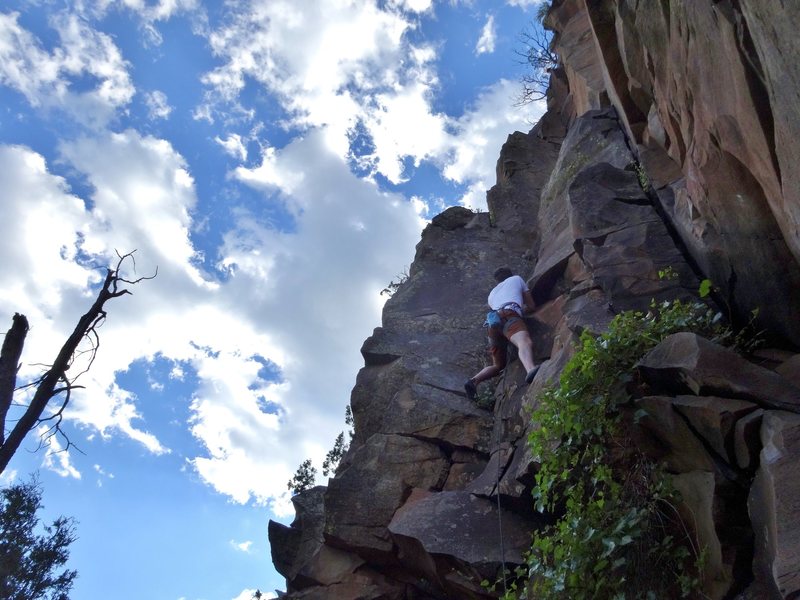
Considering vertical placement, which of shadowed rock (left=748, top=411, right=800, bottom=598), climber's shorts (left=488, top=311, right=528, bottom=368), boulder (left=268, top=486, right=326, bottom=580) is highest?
climber's shorts (left=488, top=311, right=528, bottom=368)

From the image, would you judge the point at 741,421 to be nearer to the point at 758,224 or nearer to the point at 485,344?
the point at 758,224

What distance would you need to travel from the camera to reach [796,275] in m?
6.78

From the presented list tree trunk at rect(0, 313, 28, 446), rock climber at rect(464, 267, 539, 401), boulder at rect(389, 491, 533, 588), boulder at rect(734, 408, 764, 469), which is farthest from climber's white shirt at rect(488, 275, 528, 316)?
tree trunk at rect(0, 313, 28, 446)

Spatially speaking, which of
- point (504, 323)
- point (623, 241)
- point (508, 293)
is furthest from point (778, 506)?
point (508, 293)

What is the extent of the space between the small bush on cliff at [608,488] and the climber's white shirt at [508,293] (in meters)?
3.63

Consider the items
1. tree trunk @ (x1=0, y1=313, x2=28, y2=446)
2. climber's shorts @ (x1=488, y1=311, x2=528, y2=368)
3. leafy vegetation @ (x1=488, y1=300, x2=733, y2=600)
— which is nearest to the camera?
leafy vegetation @ (x1=488, y1=300, x2=733, y2=600)

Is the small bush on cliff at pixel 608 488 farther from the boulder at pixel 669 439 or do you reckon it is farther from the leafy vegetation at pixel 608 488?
the boulder at pixel 669 439

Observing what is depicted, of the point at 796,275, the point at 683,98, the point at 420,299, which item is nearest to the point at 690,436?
the point at 796,275

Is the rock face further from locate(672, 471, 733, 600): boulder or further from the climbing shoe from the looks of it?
the climbing shoe

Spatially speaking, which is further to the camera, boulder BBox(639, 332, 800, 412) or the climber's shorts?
the climber's shorts

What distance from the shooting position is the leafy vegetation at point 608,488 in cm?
566

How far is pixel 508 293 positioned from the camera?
36.3 feet

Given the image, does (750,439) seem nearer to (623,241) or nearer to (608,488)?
(608,488)

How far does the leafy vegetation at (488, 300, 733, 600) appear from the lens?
18.6 ft
